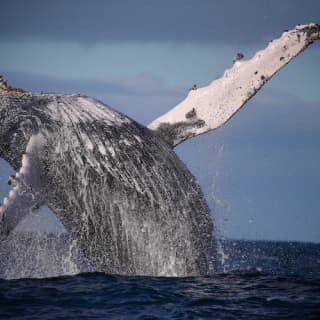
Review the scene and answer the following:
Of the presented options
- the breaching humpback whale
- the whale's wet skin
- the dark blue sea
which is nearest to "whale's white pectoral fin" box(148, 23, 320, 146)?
the breaching humpback whale

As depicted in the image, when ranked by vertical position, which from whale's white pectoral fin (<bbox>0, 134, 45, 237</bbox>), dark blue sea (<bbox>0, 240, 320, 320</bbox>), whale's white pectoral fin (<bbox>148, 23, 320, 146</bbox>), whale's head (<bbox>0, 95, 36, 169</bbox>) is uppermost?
whale's white pectoral fin (<bbox>148, 23, 320, 146</bbox>)

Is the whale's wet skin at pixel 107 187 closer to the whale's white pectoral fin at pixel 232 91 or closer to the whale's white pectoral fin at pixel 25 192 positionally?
the whale's white pectoral fin at pixel 25 192

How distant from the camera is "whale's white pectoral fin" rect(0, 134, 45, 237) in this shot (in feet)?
27.1

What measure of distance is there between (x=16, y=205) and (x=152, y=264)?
2.16 metres

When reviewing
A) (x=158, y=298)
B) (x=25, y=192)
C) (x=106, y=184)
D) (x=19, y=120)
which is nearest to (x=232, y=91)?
(x=106, y=184)

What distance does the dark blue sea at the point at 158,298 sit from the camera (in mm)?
7051

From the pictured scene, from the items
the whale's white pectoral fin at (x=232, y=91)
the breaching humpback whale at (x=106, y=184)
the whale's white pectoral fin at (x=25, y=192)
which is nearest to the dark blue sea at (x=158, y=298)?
the breaching humpback whale at (x=106, y=184)

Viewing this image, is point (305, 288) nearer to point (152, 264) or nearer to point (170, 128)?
point (152, 264)

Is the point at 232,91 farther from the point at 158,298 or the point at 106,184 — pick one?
the point at 158,298

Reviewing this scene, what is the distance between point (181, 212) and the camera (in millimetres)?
9281

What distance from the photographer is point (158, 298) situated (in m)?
7.87

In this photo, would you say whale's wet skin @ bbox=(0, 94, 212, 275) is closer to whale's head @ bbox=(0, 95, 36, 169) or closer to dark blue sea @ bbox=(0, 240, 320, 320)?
whale's head @ bbox=(0, 95, 36, 169)

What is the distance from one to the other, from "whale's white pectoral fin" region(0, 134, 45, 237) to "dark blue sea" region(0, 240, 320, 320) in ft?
3.13

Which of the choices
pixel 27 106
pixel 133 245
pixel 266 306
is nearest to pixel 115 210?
pixel 133 245
